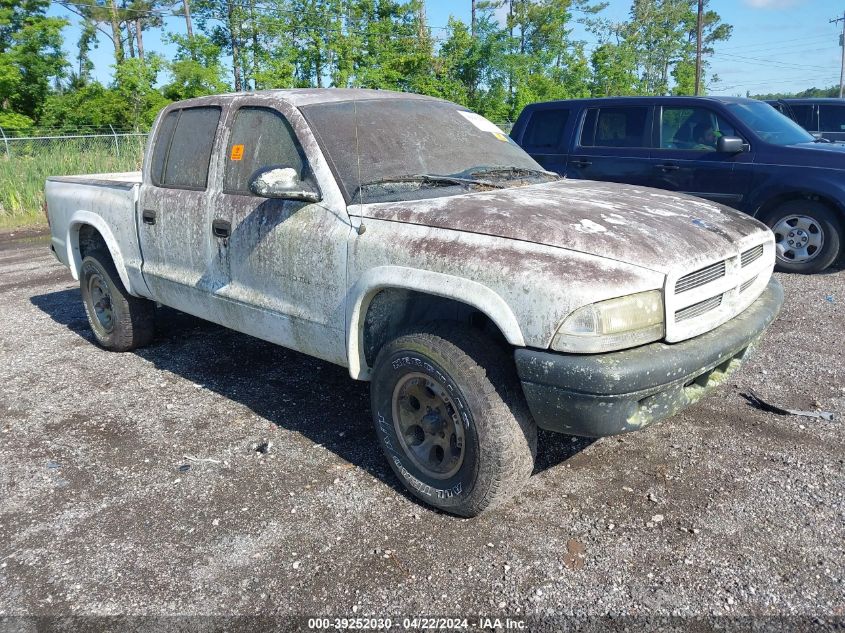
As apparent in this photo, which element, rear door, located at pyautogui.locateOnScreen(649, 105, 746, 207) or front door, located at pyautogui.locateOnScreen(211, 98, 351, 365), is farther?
rear door, located at pyautogui.locateOnScreen(649, 105, 746, 207)

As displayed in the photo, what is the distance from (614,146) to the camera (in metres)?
8.29

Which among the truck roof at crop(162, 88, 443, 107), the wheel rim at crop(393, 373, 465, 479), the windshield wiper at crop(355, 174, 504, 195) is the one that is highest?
the truck roof at crop(162, 88, 443, 107)

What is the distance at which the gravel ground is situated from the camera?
261 cm

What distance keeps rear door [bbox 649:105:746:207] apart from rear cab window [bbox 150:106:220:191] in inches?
214

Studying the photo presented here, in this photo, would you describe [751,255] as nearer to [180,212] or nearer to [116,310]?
[180,212]

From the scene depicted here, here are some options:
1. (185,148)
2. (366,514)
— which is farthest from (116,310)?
(366,514)

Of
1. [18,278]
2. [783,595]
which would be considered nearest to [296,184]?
[783,595]

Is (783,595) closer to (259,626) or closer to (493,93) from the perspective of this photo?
(259,626)

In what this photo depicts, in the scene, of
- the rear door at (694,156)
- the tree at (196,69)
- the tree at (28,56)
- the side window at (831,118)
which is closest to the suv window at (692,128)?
the rear door at (694,156)

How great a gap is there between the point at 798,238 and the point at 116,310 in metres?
6.92

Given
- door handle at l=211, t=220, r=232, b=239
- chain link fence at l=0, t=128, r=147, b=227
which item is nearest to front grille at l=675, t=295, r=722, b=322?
door handle at l=211, t=220, r=232, b=239

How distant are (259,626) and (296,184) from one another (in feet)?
6.71

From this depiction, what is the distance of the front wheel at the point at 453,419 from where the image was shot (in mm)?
2826

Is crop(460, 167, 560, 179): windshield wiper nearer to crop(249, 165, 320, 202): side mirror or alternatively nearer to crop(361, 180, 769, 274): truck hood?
crop(361, 180, 769, 274): truck hood
